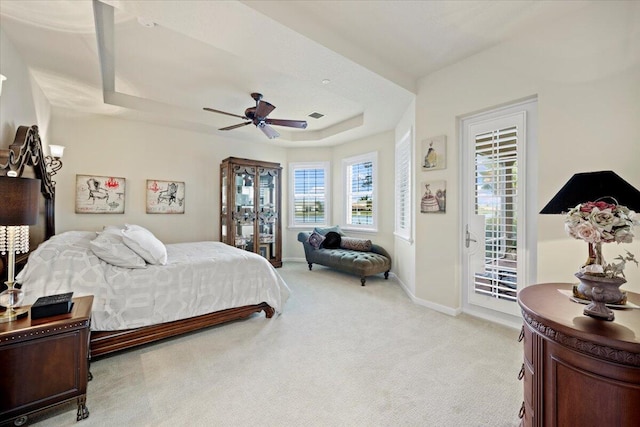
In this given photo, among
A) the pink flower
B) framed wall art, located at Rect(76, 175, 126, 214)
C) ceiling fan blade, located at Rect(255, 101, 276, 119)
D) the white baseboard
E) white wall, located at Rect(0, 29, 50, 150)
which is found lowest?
the white baseboard

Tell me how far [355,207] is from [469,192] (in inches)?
118

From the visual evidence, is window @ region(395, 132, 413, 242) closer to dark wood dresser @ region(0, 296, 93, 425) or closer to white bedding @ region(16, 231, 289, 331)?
white bedding @ region(16, 231, 289, 331)

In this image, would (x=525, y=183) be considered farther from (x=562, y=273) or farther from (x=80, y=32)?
(x=80, y=32)

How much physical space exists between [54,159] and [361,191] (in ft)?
16.1

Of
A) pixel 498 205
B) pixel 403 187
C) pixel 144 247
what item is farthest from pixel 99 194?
pixel 498 205

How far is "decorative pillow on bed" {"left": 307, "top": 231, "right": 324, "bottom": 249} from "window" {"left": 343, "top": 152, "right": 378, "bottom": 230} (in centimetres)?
88

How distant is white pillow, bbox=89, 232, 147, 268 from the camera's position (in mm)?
2408

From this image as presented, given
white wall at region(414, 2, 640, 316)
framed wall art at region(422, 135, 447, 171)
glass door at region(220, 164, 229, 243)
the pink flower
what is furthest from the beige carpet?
glass door at region(220, 164, 229, 243)

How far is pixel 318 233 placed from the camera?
560cm

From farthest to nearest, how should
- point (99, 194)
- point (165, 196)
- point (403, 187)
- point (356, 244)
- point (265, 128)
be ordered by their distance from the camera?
point (356, 244), point (165, 196), point (403, 187), point (99, 194), point (265, 128)

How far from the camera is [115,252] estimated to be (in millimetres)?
2441

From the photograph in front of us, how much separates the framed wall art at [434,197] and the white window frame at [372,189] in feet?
6.29

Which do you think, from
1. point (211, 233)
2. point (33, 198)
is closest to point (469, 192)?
point (33, 198)

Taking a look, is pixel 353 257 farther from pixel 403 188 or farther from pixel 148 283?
pixel 148 283
